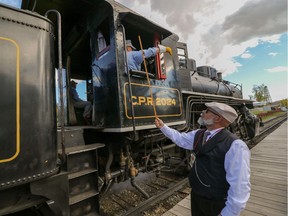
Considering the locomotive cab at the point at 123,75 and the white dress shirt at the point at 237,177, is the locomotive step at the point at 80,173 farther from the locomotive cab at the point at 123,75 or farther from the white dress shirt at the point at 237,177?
the white dress shirt at the point at 237,177

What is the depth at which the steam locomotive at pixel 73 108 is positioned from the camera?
1.33m

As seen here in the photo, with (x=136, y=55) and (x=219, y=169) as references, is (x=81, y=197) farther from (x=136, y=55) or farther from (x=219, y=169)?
(x=136, y=55)

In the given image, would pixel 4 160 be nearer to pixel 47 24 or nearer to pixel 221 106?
pixel 47 24

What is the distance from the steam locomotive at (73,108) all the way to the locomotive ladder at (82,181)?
0.01 meters

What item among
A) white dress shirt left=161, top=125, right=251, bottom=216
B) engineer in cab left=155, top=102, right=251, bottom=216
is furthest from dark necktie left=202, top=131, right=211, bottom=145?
white dress shirt left=161, top=125, right=251, bottom=216

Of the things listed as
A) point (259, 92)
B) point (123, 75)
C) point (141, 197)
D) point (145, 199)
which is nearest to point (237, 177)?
point (123, 75)

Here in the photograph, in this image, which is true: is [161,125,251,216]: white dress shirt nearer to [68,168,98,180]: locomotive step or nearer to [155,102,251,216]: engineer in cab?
[155,102,251,216]: engineer in cab

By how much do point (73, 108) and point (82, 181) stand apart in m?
2.29

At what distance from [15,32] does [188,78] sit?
3.44m

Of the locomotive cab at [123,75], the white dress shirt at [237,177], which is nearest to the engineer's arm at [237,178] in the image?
the white dress shirt at [237,177]

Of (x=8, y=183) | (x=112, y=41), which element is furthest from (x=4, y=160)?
(x=112, y=41)

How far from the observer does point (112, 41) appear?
263 cm

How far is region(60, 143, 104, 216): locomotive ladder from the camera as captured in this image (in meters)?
1.84

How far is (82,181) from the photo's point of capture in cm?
195
